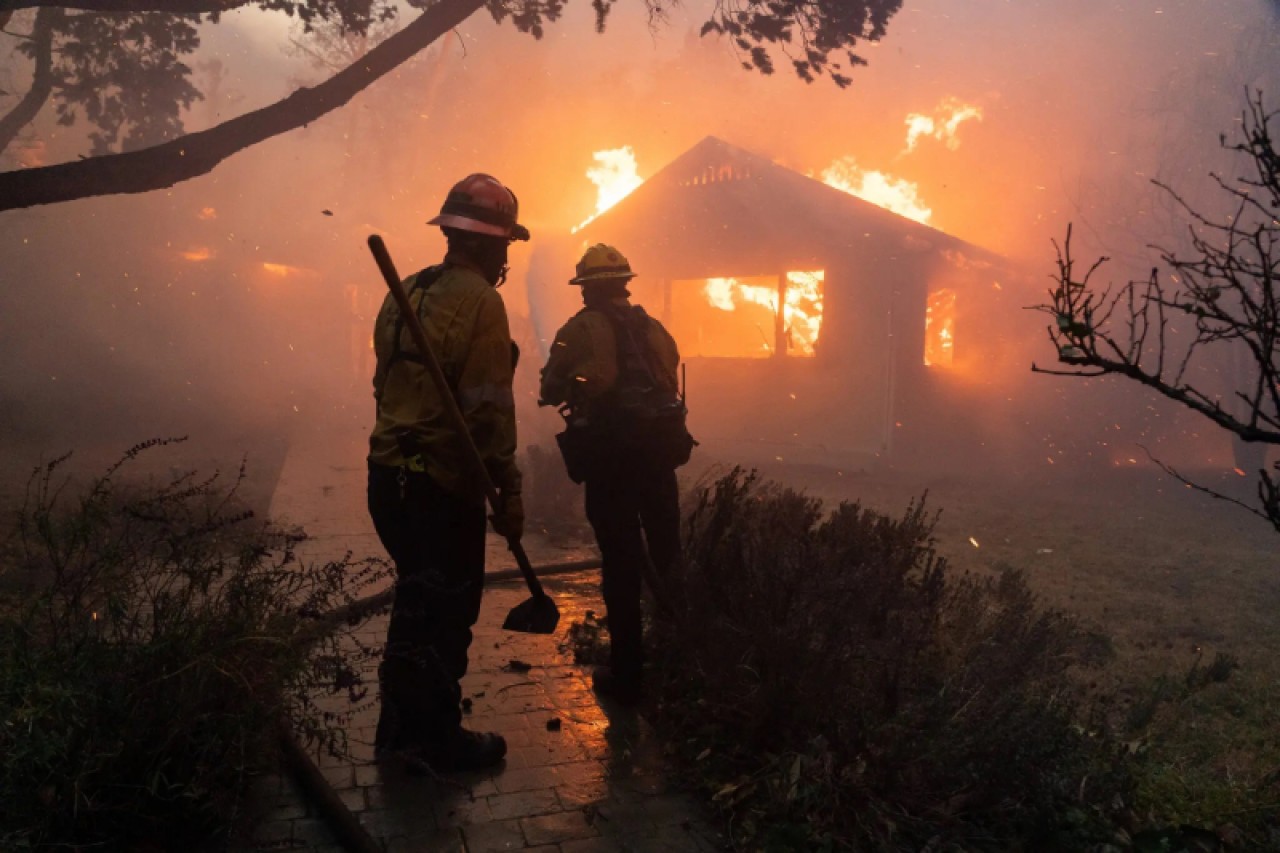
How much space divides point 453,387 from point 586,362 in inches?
39.4

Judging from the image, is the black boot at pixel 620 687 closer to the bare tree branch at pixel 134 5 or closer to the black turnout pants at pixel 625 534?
the black turnout pants at pixel 625 534

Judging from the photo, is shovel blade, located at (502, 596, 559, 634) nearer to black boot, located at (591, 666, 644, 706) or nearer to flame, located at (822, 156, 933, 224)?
black boot, located at (591, 666, 644, 706)

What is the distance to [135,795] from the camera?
2.55 metres

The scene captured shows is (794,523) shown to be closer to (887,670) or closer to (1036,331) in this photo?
(887,670)

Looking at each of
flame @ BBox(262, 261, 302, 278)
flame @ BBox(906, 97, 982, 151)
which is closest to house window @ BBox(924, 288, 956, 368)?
flame @ BBox(906, 97, 982, 151)

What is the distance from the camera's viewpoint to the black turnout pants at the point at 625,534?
13.4 feet

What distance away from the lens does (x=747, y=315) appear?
2070 centimetres

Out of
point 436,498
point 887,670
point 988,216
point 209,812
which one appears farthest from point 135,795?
point 988,216

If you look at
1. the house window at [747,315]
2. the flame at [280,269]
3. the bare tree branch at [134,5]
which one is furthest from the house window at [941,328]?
the flame at [280,269]

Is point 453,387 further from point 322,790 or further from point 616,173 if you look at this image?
point 616,173

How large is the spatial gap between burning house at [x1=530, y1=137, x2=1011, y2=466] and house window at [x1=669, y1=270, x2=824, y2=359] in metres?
0.04

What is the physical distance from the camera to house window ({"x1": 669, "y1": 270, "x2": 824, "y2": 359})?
17594 millimetres

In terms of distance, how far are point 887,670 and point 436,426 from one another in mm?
1996

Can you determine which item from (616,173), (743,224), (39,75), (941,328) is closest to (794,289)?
(743,224)
